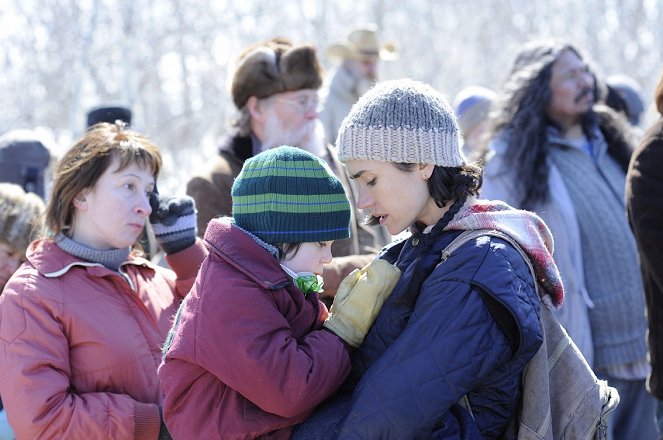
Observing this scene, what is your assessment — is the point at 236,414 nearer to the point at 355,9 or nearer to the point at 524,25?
the point at 355,9

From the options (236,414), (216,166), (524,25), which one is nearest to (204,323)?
(236,414)

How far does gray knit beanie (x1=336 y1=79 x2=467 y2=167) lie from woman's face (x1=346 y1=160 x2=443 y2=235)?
1.6 inches

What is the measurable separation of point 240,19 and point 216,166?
8.49 metres

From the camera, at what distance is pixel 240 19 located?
465 inches

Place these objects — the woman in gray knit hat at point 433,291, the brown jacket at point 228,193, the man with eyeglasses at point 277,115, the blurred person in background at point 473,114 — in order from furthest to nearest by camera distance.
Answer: the blurred person in background at point 473,114
the man with eyeglasses at point 277,115
the brown jacket at point 228,193
the woman in gray knit hat at point 433,291

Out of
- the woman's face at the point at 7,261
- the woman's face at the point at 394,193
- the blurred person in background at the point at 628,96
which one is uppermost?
the woman's face at the point at 394,193

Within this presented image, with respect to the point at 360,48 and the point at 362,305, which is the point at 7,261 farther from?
the point at 360,48

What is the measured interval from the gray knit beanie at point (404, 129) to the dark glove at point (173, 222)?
1.08 meters

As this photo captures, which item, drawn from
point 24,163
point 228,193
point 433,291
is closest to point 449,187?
point 433,291

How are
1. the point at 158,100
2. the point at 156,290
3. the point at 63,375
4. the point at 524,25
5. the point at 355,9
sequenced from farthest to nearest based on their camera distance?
the point at 524,25 → the point at 355,9 → the point at 158,100 → the point at 156,290 → the point at 63,375

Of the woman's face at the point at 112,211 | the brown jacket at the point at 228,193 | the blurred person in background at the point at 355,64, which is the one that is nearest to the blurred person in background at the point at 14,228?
the woman's face at the point at 112,211

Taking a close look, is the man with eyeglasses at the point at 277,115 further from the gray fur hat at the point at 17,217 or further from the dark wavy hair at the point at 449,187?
the dark wavy hair at the point at 449,187

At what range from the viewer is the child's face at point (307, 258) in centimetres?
237

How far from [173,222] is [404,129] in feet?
4.23
